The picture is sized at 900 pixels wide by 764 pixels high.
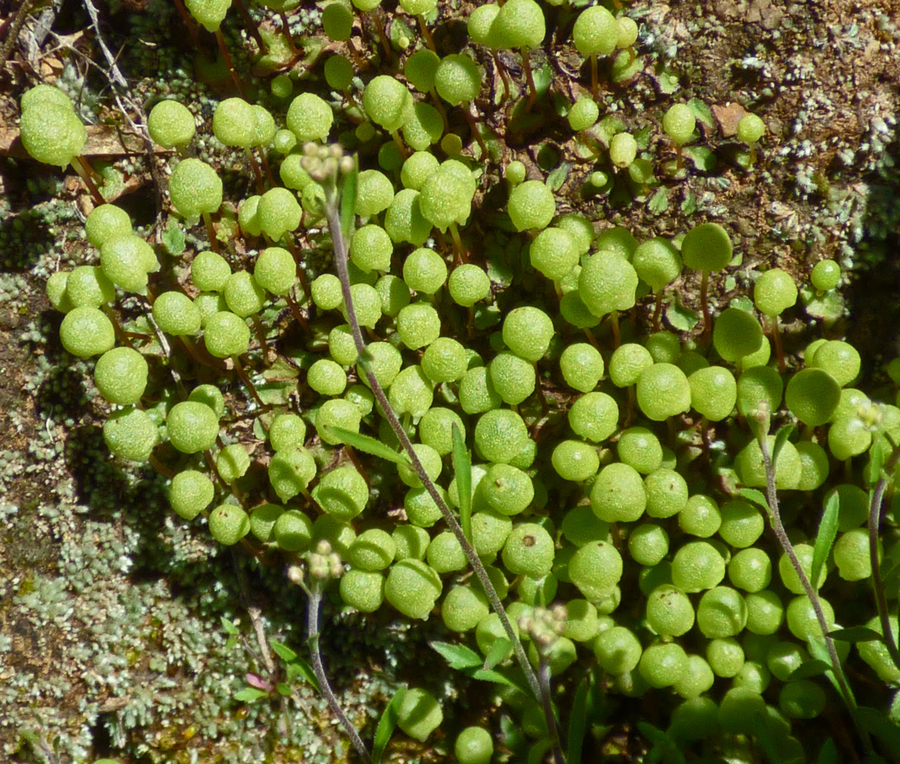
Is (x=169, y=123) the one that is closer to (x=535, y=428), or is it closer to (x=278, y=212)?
(x=278, y=212)

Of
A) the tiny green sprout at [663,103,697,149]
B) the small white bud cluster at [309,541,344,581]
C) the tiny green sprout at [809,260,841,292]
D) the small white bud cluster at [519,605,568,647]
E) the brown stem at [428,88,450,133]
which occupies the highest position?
the tiny green sprout at [663,103,697,149]

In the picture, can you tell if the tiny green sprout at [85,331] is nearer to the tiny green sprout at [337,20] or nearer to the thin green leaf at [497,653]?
the tiny green sprout at [337,20]

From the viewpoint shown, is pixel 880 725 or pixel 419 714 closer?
pixel 880 725

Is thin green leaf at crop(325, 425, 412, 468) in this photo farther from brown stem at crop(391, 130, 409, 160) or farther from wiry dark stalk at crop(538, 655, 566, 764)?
brown stem at crop(391, 130, 409, 160)

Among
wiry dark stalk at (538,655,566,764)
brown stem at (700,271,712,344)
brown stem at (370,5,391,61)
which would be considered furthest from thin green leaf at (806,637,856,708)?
brown stem at (370,5,391,61)

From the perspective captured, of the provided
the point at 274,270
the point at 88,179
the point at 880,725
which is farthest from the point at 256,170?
the point at 880,725

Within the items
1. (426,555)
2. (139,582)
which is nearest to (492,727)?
(426,555)
